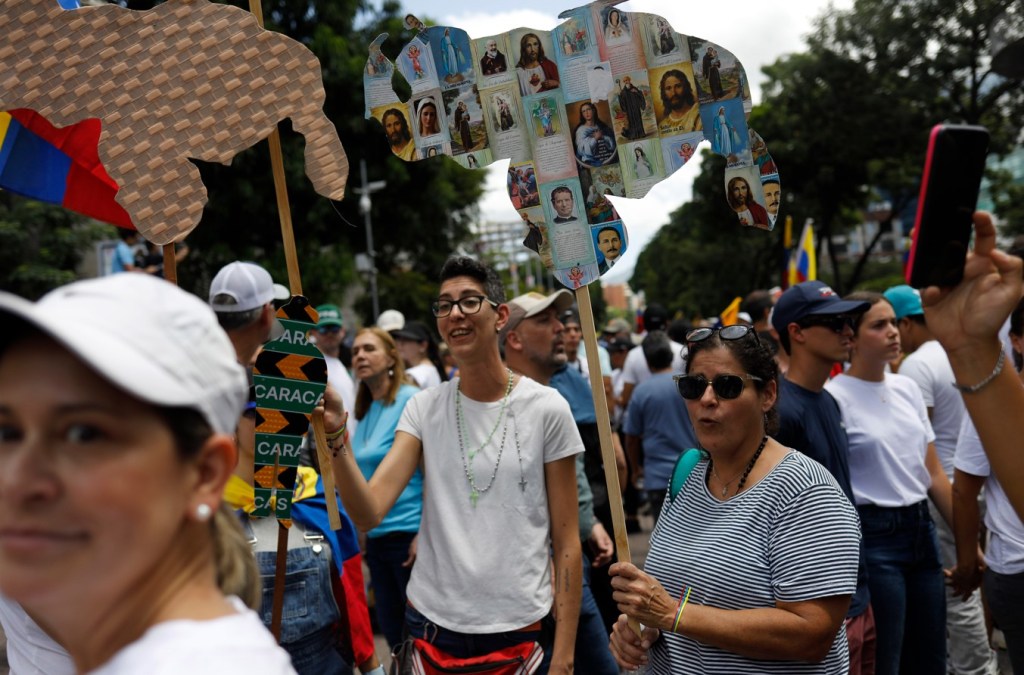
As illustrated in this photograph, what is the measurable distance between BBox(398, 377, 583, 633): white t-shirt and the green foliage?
16.2 m

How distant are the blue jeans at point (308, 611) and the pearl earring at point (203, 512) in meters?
1.82

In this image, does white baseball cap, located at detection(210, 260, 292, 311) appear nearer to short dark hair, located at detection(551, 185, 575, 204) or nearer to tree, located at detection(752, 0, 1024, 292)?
short dark hair, located at detection(551, 185, 575, 204)

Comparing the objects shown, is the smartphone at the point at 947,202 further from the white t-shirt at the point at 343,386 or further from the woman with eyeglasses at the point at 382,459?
the white t-shirt at the point at 343,386

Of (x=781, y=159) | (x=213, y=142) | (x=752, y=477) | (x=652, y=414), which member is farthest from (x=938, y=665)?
(x=781, y=159)

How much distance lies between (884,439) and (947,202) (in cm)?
240

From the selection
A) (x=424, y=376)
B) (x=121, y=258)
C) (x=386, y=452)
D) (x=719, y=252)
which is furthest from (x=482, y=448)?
(x=719, y=252)

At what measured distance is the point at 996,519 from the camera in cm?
340

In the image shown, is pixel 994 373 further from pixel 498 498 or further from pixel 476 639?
pixel 476 639

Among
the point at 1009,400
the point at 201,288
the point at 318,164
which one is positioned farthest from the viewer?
the point at 201,288

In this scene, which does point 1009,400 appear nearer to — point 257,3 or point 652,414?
point 257,3

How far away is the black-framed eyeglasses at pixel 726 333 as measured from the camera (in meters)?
2.94

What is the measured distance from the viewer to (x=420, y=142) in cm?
283

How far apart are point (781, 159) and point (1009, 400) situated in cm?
2800

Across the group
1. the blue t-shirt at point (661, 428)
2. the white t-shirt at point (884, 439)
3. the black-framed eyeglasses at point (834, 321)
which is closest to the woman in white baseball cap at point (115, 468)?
the black-framed eyeglasses at point (834, 321)
